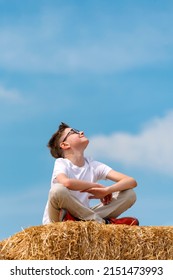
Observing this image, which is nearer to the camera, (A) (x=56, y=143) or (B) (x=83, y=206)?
(B) (x=83, y=206)

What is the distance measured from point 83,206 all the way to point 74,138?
0.81 metres

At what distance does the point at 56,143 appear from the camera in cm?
739

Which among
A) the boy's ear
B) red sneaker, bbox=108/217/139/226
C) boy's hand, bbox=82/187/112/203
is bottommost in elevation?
red sneaker, bbox=108/217/139/226

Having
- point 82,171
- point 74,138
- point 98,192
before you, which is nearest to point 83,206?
point 98,192

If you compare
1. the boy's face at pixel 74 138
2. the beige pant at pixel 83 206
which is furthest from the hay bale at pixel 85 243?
the boy's face at pixel 74 138

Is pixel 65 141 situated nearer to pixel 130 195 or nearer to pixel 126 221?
pixel 130 195

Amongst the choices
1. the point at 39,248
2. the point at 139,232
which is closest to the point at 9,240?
the point at 39,248

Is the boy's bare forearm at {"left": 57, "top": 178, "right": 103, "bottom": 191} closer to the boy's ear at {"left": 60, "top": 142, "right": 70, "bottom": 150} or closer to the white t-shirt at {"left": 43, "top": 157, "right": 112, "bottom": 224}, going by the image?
the white t-shirt at {"left": 43, "top": 157, "right": 112, "bottom": 224}

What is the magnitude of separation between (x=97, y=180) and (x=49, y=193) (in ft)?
2.39

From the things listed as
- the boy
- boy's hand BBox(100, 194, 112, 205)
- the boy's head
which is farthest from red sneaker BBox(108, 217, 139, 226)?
the boy's head

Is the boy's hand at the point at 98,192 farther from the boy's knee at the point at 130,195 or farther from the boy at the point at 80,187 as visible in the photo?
the boy's knee at the point at 130,195

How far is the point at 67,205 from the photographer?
6719 mm

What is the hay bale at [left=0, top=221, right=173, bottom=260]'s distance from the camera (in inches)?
239

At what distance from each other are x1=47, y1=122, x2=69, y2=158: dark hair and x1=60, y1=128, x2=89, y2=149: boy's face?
0.25 feet
